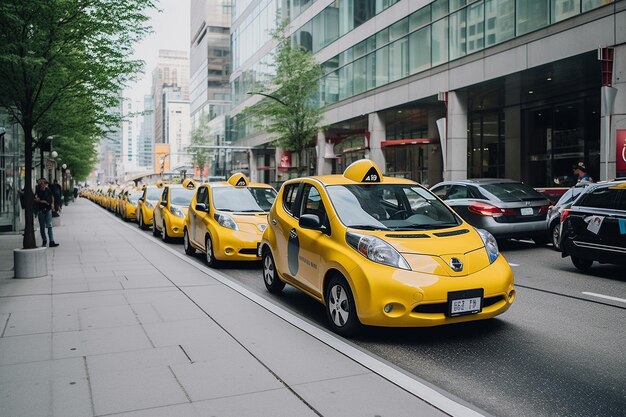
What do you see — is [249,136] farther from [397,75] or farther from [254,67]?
[397,75]

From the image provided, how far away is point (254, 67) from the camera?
55.4 metres

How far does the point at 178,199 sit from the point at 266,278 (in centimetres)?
876

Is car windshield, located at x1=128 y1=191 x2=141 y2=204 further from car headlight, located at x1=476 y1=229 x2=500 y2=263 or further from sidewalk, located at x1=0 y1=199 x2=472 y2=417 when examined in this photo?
car headlight, located at x1=476 y1=229 x2=500 y2=263

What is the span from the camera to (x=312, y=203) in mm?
6910

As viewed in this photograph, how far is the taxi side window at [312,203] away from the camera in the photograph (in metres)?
6.59

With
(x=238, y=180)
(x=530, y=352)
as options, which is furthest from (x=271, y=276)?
(x=238, y=180)

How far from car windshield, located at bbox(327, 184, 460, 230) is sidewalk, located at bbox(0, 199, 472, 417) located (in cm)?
139

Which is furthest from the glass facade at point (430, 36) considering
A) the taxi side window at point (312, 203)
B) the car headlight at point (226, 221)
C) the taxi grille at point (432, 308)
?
the taxi grille at point (432, 308)

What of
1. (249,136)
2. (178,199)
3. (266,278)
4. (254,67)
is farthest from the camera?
(249,136)

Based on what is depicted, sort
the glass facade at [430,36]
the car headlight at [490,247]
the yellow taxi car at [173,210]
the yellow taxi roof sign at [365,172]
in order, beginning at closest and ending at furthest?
the car headlight at [490,247] → the yellow taxi roof sign at [365,172] → the yellow taxi car at [173,210] → the glass facade at [430,36]

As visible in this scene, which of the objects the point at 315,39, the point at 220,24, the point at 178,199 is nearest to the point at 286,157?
the point at 315,39

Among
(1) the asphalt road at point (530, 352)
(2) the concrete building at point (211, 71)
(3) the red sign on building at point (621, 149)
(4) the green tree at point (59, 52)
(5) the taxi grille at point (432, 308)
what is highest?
(2) the concrete building at point (211, 71)

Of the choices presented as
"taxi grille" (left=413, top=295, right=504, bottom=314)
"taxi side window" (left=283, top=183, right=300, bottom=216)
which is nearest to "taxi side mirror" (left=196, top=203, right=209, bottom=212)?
"taxi side window" (left=283, top=183, right=300, bottom=216)

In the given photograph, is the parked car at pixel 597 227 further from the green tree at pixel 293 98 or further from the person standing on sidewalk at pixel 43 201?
the green tree at pixel 293 98
